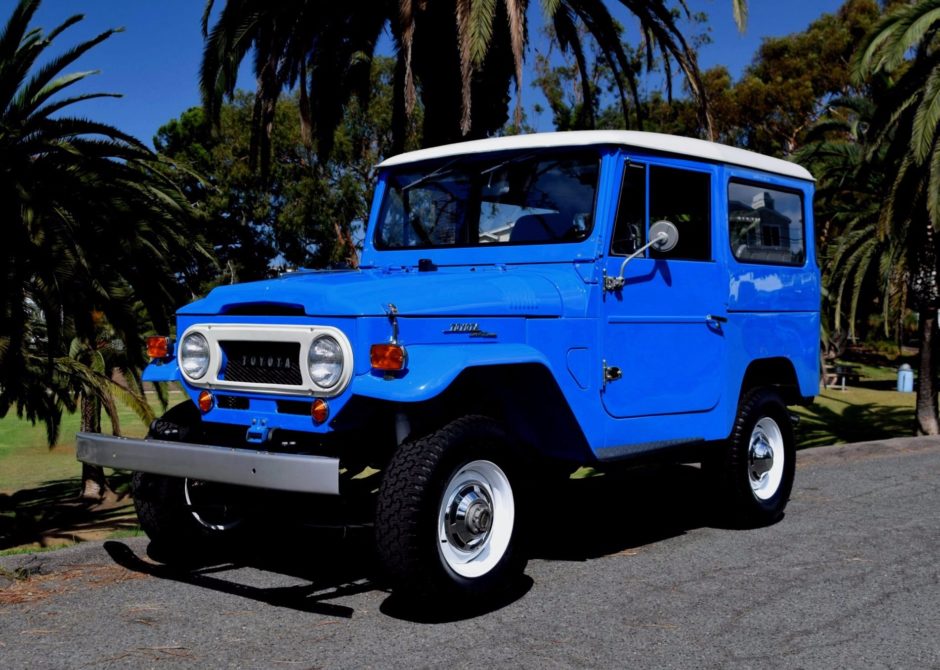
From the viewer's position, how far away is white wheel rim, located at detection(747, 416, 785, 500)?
701 cm

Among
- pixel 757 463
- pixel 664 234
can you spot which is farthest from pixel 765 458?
pixel 664 234

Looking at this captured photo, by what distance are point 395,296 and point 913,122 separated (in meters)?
12.0

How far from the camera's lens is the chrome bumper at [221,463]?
14.0ft

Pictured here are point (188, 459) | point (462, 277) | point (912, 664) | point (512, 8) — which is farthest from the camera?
point (512, 8)

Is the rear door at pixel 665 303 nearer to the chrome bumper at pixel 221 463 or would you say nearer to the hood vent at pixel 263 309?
the hood vent at pixel 263 309

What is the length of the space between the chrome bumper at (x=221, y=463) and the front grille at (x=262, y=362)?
1.52 ft

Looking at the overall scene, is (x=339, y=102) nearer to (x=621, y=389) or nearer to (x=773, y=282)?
(x=773, y=282)

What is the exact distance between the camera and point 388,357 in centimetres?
452

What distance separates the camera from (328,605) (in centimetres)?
490

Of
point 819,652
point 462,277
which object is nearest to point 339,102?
point 462,277

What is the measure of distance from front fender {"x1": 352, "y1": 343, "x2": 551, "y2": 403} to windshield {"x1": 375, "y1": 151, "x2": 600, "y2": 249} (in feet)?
3.97

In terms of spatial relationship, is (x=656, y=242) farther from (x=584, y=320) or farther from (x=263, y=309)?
(x=263, y=309)

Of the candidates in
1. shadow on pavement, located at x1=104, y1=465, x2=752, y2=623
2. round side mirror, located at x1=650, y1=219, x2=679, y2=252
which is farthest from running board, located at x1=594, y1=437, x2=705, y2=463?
round side mirror, located at x1=650, y1=219, x2=679, y2=252

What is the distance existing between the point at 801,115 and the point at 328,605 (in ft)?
128
